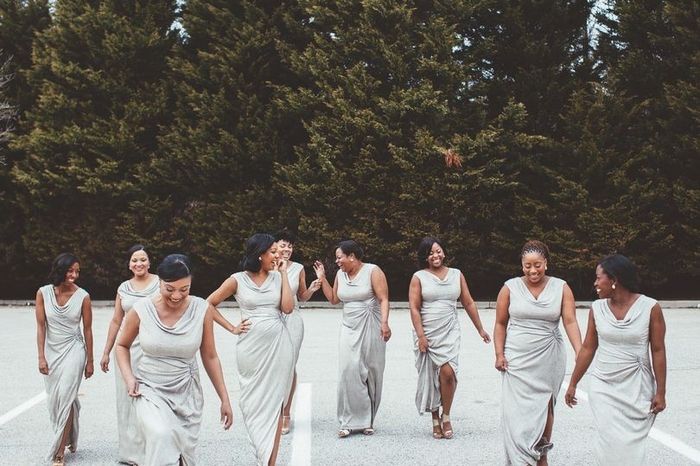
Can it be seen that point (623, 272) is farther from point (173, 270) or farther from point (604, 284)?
point (173, 270)

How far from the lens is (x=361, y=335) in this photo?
7.77m

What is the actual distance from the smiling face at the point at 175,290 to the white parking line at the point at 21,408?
449 cm

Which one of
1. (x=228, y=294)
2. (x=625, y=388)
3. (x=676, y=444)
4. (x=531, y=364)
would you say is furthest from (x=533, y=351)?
(x=228, y=294)

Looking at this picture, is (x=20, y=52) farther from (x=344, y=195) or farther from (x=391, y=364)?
(x=391, y=364)

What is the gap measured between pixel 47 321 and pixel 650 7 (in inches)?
919

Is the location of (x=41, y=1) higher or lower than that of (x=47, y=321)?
higher

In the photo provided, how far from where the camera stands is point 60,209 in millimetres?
25734

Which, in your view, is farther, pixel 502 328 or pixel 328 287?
pixel 328 287

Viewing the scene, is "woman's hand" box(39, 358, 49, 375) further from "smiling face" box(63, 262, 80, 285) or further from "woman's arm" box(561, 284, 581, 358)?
"woman's arm" box(561, 284, 581, 358)

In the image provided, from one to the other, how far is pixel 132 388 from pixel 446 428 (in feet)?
12.1

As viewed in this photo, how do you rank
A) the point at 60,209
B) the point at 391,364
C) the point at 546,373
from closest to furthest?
the point at 546,373
the point at 391,364
the point at 60,209

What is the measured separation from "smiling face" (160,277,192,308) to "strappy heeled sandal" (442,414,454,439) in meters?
3.58

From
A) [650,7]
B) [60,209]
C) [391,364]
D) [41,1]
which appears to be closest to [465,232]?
[650,7]

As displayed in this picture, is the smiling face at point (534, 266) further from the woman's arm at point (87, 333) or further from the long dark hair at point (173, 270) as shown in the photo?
the woman's arm at point (87, 333)
